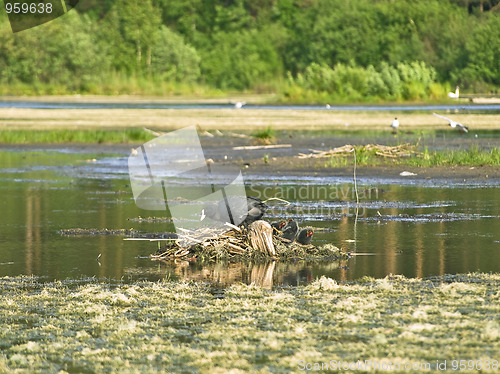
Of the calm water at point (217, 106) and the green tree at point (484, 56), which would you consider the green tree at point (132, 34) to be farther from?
the green tree at point (484, 56)

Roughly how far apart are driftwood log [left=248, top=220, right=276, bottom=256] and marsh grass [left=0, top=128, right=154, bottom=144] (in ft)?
72.8

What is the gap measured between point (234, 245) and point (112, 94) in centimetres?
5807

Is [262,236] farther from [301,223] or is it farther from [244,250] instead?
[301,223]

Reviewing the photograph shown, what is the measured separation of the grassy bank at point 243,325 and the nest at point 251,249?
4.85 feet

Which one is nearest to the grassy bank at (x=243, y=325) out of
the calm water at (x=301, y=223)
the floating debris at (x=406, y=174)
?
the calm water at (x=301, y=223)

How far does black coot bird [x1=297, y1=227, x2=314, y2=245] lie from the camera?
11.7 meters

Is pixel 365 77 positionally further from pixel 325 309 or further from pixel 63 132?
pixel 325 309

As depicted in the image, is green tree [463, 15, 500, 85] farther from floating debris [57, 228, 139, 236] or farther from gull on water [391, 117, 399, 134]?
floating debris [57, 228, 139, 236]

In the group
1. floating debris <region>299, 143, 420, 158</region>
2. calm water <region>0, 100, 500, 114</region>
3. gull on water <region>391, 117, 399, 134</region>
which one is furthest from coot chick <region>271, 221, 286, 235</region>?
calm water <region>0, 100, 500, 114</region>

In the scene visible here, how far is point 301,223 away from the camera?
14.7 metres

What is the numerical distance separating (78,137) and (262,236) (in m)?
24.5

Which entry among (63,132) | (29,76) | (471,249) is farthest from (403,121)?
(29,76)

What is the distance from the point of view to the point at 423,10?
226 feet

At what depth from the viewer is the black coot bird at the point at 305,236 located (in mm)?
11734
